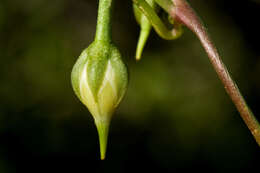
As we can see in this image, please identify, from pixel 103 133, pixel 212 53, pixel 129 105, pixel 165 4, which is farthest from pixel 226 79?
pixel 129 105

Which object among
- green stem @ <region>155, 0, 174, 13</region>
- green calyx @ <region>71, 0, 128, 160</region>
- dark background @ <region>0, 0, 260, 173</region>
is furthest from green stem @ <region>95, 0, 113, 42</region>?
dark background @ <region>0, 0, 260, 173</region>

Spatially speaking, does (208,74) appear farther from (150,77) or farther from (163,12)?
(163,12)

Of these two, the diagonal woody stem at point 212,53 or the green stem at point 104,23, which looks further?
the green stem at point 104,23

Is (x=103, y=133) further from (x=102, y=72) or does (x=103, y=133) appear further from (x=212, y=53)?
(x=212, y=53)

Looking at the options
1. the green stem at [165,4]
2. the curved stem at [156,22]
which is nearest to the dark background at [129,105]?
the curved stem at [156,22]

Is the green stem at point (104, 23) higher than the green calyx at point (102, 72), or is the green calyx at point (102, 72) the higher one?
the green stem at point (104, 23)

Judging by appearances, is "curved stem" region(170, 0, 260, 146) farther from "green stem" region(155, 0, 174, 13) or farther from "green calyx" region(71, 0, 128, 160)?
"green calyx" region(71, 0, 128, 160)

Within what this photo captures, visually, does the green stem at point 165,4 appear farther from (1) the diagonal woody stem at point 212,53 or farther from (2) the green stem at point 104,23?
(2) the green stem at point 104,23
